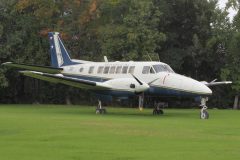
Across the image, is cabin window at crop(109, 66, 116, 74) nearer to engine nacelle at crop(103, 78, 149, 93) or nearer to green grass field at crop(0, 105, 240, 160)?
engine nacelle at crop(103, 78, 149, 93)

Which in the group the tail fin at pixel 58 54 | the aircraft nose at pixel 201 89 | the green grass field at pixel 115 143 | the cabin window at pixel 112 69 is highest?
the tail fin at pixel 58 54

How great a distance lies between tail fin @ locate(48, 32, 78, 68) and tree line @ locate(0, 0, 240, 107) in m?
7.71

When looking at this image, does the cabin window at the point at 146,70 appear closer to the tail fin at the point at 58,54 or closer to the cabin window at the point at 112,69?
the cabin window at the point at 112,69

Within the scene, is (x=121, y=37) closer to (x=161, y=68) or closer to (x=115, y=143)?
(x=161, y=68)

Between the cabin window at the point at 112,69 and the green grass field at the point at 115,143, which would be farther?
the cabin window at the point at 112,69

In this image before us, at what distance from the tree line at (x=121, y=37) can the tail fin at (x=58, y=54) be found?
771cm

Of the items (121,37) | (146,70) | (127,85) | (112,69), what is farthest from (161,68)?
(121,37)

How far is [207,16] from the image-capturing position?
46000 millimetres

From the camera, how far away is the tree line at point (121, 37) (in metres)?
44.3

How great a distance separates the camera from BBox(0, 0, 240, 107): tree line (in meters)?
44.3

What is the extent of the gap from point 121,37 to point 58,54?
30.2 ft

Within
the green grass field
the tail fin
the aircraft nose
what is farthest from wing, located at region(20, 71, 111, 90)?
the green grass field

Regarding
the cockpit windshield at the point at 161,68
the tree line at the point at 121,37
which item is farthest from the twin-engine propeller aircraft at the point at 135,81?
the tree line at the point at 121,37

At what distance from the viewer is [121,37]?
44.8 m
